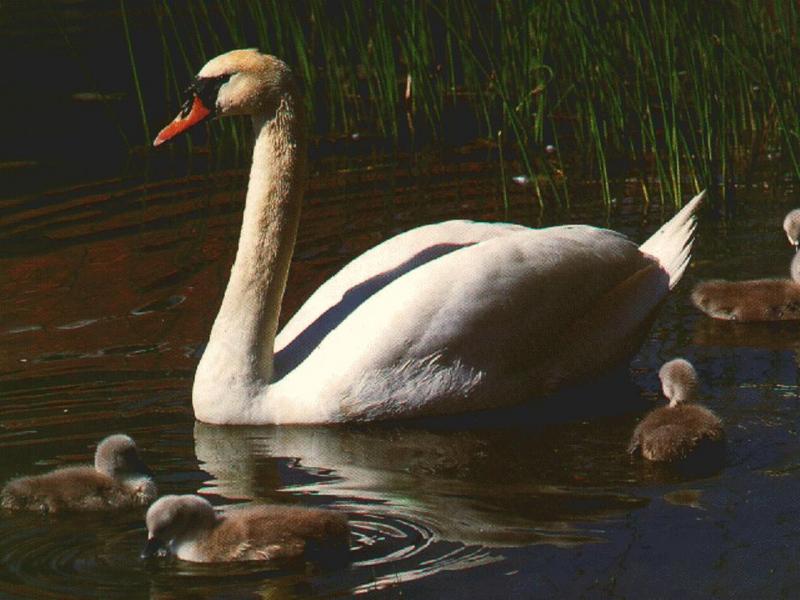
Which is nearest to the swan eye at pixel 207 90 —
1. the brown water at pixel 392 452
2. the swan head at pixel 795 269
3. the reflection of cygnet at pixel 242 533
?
the brown water at pixel 392 452

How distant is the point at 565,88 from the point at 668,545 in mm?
6437

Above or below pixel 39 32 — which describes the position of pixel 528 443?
below

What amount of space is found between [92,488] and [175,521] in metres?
0.80

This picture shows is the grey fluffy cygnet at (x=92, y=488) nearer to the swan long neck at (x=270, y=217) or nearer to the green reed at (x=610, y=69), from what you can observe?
the swan long neck at (x=270, y=217)

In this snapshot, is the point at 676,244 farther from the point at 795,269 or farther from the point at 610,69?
the point at 610,69

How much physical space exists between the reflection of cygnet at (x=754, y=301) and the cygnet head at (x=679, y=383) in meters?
1.65

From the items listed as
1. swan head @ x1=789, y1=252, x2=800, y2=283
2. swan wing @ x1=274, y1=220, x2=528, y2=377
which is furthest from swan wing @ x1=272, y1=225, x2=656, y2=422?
swan head @ x1=789, y1=252, x2=800, y2=283

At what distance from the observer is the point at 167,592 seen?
19.1 ft

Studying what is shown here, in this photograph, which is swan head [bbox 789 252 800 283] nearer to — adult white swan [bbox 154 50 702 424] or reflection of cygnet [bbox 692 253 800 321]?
reflection of cygnet [bbox 692 253 800 321]

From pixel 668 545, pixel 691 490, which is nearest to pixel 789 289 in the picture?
pixel 691 490

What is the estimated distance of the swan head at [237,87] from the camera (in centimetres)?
816

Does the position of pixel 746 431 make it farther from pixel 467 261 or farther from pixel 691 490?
pixel 467 261

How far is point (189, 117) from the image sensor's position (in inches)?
325

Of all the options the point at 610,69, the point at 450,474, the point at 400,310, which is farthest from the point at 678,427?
the point at 610,69
